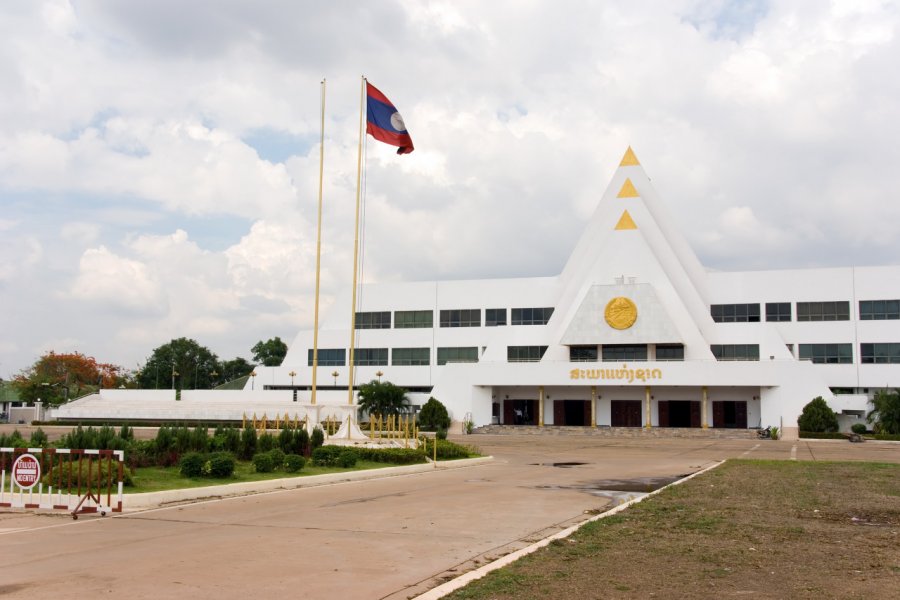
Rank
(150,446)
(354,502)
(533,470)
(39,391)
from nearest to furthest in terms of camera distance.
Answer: (354,502) → (150,446) → (533,470) → (39,391)

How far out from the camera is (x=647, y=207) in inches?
2375

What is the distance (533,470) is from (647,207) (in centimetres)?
3998

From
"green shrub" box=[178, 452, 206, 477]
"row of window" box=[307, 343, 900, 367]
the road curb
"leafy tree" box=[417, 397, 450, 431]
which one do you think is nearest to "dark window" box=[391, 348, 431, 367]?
"row of window" box=[307, 343, 900, 367]

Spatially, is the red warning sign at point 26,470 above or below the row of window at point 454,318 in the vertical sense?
below

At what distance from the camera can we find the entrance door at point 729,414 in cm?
5319

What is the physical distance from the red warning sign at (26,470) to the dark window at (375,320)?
51.1 meters

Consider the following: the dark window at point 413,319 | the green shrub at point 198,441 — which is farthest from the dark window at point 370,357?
the green shrub at point 198,441

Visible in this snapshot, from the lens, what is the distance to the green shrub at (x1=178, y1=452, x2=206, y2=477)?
689 inches

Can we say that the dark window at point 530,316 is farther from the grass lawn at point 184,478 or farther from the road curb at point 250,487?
the grass lawn at point 184,478

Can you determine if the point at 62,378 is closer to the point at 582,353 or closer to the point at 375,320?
the point at 375,320

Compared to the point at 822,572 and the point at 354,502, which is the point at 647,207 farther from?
the point at 822,572

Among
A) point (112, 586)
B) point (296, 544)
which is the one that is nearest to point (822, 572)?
point (296, 544)

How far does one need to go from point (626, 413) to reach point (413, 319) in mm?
18666

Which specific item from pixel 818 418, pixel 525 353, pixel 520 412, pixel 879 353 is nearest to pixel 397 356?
pixel 525 353
